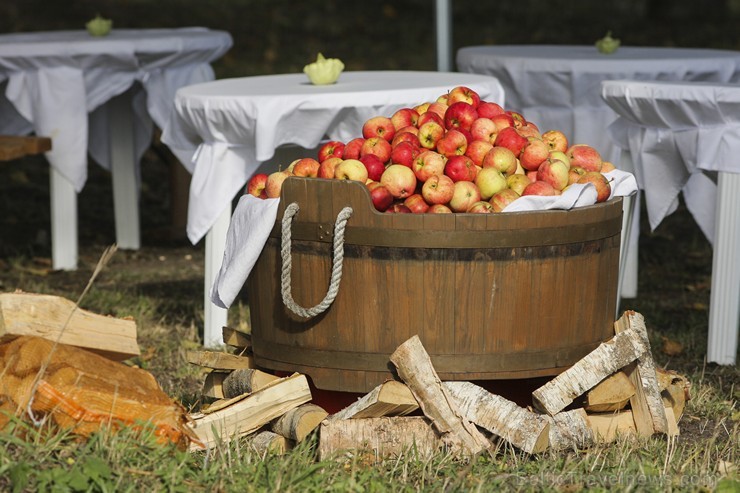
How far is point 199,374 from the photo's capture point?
4.67 m

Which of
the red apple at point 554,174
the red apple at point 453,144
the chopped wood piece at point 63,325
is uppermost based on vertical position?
the red apple at point 453,144

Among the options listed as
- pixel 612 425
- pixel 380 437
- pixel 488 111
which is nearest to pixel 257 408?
pixel 380 437

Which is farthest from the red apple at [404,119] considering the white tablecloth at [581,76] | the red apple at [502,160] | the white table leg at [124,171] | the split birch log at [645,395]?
the white table leg at [124,171]

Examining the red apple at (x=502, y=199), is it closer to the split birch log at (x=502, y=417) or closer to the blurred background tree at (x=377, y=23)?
the split birch log at (x=502, y=417)

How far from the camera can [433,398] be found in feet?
11.1

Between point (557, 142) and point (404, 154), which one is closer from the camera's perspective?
point (404, 154)

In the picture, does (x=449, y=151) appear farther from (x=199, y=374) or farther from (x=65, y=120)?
(x=65, y=120)

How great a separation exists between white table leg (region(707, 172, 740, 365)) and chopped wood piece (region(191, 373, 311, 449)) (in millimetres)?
1921

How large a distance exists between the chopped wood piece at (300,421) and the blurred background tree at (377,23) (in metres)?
9.99

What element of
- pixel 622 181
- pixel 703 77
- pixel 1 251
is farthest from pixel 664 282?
pixel 1 251

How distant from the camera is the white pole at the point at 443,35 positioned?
6.32 meters

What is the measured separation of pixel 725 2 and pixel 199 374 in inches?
561

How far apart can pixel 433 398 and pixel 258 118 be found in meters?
1.46

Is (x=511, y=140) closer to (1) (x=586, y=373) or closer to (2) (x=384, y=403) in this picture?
(1) (x=586, y=373)
